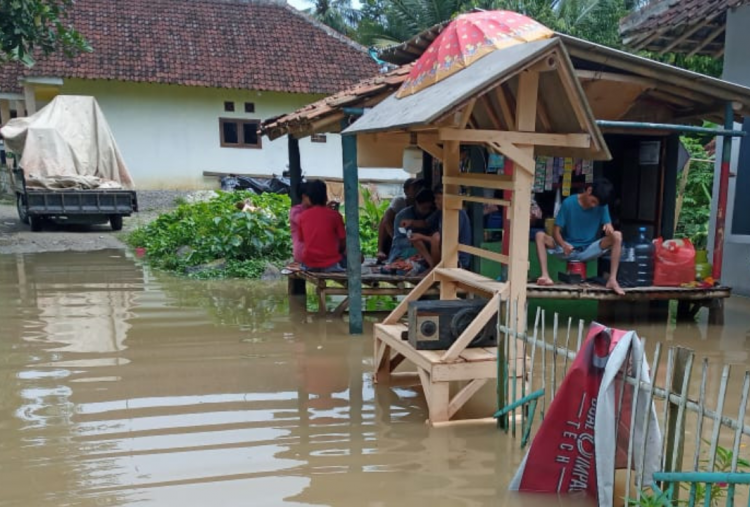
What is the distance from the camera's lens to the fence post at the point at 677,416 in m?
2.73

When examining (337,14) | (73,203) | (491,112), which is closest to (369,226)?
(73,203)

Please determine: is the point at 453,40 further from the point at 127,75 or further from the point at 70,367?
the point at 127,75

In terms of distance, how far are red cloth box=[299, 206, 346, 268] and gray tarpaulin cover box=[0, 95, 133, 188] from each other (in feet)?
27.7

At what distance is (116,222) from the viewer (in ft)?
48.8

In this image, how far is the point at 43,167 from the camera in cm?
1386

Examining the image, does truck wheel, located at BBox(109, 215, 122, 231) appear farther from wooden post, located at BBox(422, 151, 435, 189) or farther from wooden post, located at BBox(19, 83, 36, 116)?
wooden post, located at BBox(422, 151, 435, 189)

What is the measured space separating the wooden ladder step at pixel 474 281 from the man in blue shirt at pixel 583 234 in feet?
7.60

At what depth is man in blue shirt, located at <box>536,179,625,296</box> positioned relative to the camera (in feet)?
23.8

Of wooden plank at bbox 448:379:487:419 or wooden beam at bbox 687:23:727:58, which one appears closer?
wooden plank at bbox 448:379:487:419

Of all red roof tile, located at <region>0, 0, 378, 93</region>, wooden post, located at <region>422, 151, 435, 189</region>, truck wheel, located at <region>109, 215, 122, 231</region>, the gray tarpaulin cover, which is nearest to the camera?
wooden post, located at <region>422, 151, 435, 189</region>

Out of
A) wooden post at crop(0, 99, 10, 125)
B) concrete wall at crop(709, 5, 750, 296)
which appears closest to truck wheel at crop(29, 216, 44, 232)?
wooden post at crop(0, 99, 10, 125)

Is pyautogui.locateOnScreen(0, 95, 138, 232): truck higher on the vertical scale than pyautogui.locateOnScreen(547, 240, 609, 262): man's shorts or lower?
higher

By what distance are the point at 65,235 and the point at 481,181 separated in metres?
12.0

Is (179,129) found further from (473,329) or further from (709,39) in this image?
(473,329)
